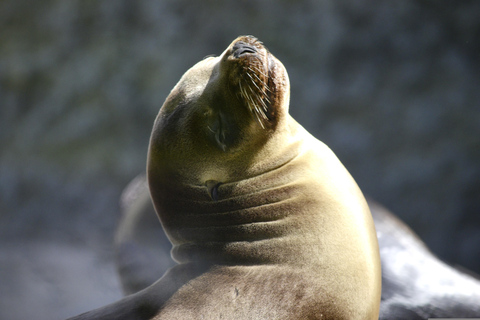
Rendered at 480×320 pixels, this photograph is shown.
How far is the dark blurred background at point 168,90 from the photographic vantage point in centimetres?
184

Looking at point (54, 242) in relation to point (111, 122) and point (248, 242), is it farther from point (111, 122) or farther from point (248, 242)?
point (248, 242)

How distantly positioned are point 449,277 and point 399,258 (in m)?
0.18

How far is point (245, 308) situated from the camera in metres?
1.08

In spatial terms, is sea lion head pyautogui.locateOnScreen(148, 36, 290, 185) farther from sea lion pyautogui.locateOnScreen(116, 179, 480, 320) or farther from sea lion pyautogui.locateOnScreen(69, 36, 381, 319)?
sea lion pyautogui.locateOnScreen(116, 179, 480, 320)

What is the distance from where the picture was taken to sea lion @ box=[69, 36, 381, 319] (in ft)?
3.58

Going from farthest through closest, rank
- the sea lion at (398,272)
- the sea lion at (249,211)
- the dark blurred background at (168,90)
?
the dark blurred background at (168,90), the sea lion at (398,272), the sea lion at (249,211)

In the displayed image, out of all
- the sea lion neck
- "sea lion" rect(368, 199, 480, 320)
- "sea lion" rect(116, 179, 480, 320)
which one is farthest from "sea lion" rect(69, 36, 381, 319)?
"sea lion" rect(368, 199, 480, 320)

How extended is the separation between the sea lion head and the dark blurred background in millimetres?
648

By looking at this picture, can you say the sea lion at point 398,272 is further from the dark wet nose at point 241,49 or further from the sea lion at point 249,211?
the dark wet nose at point 241,49

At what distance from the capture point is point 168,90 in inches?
99.6

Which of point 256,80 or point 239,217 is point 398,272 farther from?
point 256,80

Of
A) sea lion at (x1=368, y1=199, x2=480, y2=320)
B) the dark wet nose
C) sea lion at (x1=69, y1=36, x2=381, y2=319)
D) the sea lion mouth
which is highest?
the dark wet nose

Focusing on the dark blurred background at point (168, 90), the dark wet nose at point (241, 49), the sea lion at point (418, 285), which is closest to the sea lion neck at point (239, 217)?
the dark wet nose at point (241, 49)

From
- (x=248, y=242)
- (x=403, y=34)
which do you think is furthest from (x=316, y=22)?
(x=248, y=242)
